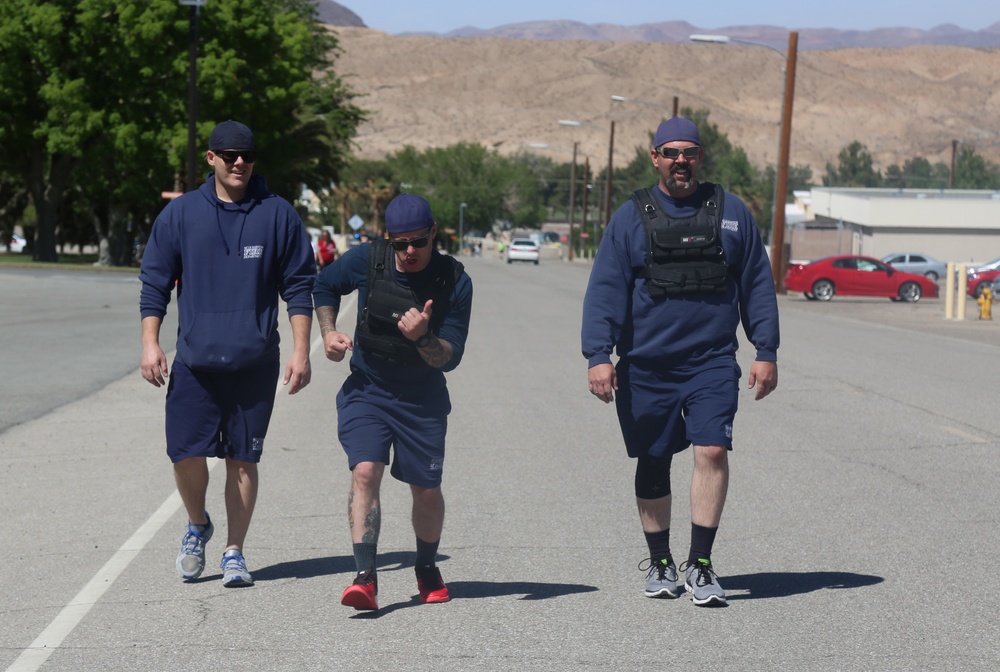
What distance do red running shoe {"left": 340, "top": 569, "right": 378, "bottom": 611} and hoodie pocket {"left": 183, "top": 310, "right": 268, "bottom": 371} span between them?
103cm

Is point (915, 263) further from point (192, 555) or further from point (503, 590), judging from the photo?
point (192, 555)

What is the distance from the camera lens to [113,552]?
24.0 ft

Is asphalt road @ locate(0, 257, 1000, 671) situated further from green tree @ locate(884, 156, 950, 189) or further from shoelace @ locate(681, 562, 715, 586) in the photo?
green tree @ locate(884, 156, 950, 189)

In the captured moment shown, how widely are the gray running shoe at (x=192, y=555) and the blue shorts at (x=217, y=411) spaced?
1.24ft

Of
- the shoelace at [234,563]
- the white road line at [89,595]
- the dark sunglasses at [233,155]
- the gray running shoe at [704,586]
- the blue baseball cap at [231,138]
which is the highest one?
the blue baseball cap at [231,138]

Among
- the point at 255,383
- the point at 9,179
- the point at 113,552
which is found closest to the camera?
the point at 255,383

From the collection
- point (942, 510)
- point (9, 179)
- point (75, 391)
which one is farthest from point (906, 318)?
point (9, 179)

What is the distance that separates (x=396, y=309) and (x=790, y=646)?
1974 mm

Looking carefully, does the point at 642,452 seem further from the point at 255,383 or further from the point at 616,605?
the point at 255,383

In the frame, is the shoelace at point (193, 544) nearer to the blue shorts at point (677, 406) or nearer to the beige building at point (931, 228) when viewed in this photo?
the blue shorts at point (677, 406)

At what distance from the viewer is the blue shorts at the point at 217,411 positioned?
252 inches

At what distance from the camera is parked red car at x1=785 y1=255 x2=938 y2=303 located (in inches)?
1716

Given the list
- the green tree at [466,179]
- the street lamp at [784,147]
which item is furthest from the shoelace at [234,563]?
the green tree at [466,179]

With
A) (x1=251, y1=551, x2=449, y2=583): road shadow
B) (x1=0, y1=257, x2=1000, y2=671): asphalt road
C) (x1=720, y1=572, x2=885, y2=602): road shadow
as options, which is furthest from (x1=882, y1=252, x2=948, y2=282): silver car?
(x1=251, y1=551, x2=449, y2=583): road shadow
